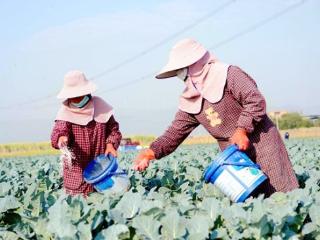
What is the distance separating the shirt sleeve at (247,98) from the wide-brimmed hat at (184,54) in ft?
0.85

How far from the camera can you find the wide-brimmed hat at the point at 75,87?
17.0ft

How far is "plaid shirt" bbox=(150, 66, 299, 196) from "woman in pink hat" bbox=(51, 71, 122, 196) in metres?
1.02

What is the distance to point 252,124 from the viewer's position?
430 cm

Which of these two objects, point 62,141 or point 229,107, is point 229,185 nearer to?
point 229,107

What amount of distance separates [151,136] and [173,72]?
46510mm

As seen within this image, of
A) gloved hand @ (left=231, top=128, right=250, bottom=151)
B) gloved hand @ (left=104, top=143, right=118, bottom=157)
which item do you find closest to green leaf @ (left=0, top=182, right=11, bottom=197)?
gloved hand @ (left=104, top=143, right=118, bottom=157)

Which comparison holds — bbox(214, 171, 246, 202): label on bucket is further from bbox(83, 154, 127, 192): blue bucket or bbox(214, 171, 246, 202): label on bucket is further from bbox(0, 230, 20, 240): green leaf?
bbox(0, 230, 20, 240): green leaf

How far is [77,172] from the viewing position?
5.50m

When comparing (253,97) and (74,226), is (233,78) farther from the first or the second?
(74,226)

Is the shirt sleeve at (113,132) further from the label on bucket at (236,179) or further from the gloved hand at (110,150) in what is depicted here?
the label on bucket at (236,179)

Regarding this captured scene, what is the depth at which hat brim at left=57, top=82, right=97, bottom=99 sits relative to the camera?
5.16 m

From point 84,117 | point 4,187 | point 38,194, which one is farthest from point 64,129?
point 38,194

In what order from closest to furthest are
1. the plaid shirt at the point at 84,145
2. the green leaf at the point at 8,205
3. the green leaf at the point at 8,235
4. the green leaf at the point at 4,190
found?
the green leaf at the point at 8,235 → the green leaf at the point at 8,205 → the green leaf at the point at 4,190 → the plaid shirt at the point at 84,145

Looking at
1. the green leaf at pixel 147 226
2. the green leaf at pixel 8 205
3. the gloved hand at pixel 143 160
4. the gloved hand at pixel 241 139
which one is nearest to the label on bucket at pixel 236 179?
the gloved hand at pixel 241 139
